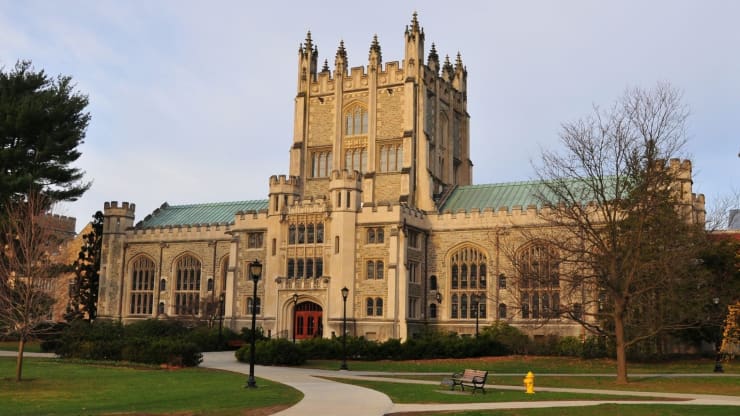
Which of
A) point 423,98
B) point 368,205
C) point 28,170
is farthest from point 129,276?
point 423,98

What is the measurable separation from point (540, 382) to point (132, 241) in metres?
44.2

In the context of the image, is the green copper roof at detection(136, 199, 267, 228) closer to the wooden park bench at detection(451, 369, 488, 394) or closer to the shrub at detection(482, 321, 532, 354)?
the shrub at detection(482, 321, 532, 354)

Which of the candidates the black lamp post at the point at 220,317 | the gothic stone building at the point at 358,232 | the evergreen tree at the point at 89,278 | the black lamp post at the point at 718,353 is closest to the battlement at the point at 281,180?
the gothic stone building at the point at 358,232

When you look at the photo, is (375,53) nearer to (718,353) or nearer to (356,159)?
(356,159)

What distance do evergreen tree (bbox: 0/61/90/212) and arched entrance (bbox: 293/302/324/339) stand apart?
50.8 ft

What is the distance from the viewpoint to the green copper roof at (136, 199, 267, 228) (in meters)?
64.8

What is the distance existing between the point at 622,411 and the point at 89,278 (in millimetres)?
53081

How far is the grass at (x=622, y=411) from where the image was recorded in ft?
58.7

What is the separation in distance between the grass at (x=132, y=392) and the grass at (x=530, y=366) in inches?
338

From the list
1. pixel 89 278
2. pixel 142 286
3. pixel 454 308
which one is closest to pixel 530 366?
pixel 454 308

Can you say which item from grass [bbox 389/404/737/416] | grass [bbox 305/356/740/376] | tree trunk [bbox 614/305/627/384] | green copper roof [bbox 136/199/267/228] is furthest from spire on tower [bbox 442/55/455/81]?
grass [bbox 389/404/737/416]

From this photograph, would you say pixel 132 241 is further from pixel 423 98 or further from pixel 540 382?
pixel 540 382

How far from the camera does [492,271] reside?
49.4 m

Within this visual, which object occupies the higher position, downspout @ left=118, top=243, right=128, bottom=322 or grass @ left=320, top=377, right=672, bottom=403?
downspout @ left=118, top=243, right=128, bottom=322
